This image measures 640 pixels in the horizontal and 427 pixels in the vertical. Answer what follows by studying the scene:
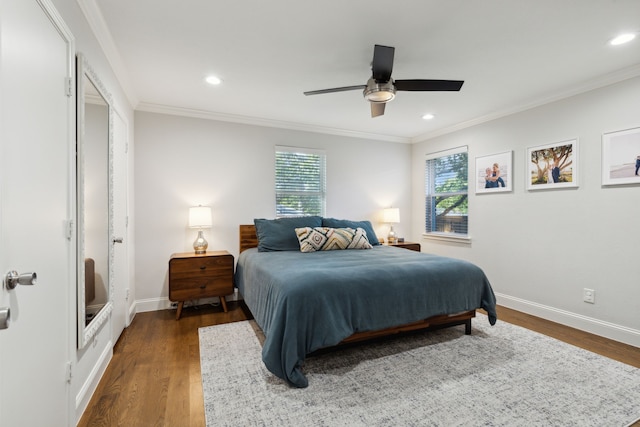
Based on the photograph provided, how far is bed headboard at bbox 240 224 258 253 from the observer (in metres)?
4.00

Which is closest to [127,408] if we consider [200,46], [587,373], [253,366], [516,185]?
[253,366]

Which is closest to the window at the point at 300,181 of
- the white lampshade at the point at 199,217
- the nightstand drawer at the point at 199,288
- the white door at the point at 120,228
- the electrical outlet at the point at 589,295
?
the white lampshade at the point at 199,217

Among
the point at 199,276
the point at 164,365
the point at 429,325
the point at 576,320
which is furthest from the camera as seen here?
the point at 199,276

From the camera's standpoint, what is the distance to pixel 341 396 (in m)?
1.89

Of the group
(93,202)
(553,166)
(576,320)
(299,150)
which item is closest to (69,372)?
(93,202)

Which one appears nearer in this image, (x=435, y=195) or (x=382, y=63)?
(x=382, y=63)

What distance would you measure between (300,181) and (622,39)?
3454 millimetres

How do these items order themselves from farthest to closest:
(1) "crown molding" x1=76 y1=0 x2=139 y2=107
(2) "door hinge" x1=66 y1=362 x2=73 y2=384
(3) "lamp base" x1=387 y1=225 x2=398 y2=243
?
1. (3) "lamp base" x1=387 y1=225 x2=398 y2=243
2. (1) "crown molding" x1=76 y1=0 x2=139 y2=107
3. (2) "door hinge" x1=66 y1=362 x2=73 y2=384

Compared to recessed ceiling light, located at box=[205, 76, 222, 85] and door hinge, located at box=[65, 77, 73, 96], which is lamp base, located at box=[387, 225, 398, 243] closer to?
recessed ceiling light, located at box=[205, 76, 222, 85]

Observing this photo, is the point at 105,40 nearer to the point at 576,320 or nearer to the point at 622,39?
the point at 622,39

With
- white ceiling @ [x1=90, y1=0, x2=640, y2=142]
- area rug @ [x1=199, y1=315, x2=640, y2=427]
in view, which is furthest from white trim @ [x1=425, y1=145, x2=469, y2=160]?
area rug @ [x1=199, y1=315, x2=640, y2=427]

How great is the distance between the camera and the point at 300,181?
14.6 ft

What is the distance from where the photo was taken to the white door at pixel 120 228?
260cm

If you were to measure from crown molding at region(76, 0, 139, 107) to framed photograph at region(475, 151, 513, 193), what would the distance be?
416cm
